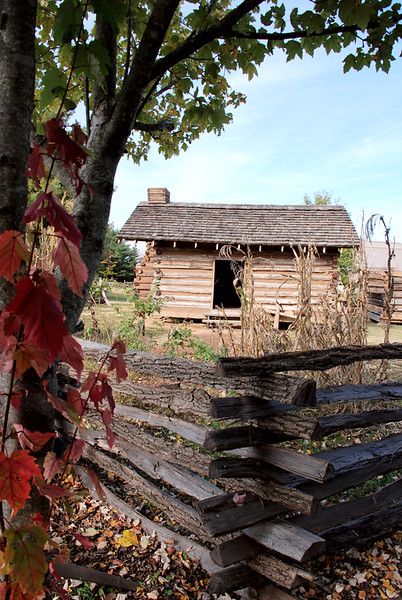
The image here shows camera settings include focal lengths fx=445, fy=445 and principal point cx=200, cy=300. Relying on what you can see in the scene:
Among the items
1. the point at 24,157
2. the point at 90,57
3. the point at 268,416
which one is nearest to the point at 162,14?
the point at 90,57

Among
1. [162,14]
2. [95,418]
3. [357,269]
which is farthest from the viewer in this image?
[357,269]

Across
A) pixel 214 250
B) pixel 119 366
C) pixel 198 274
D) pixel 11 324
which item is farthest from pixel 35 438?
pixel 214 250

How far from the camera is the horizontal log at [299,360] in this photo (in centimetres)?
224

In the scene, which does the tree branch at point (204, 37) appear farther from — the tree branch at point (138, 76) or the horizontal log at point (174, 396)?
the horizontal log at point (174, 396)

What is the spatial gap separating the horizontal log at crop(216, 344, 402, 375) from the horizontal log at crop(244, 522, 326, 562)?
0.89m

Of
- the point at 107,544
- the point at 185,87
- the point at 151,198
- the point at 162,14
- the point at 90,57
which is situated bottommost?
the point at 107,544

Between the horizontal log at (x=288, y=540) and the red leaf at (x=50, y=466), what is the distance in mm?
1430

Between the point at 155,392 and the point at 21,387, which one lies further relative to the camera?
the point at 155,392

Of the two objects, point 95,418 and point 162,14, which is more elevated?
point 162,14

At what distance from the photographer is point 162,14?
75.4 inches

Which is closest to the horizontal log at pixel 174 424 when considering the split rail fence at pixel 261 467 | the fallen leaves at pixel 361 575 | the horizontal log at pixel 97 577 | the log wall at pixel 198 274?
the split rail fence at pixel 261 467

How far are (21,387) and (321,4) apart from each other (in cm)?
258

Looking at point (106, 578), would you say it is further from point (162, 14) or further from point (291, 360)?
point (162, 14)

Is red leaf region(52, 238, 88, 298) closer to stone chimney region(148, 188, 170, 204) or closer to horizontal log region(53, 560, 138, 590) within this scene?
horizontal log region(53, 560, 138, 590)
